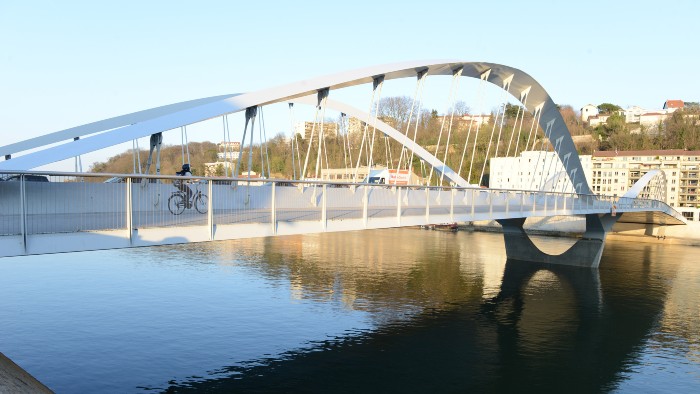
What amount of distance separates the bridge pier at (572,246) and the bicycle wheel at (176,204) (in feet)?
94.1

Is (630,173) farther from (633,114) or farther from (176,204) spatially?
(176,204)

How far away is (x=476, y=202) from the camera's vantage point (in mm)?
19875

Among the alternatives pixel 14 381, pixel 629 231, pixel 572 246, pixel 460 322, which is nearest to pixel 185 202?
pixel 14 381

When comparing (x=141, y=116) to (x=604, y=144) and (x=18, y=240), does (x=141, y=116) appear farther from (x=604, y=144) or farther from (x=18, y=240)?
(x=604, y=144)

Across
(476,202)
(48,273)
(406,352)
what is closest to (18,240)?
(406,352)

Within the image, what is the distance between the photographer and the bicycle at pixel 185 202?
10797mm

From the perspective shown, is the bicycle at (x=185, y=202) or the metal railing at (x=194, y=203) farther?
the bicycle at (x=185, y=202)

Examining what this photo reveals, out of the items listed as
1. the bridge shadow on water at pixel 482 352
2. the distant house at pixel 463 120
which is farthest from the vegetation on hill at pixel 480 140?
the bridge shadow on water at pixel 482 352

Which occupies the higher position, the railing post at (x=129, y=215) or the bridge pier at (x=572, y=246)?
the railing post at (x=129, y=215)

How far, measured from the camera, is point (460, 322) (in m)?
21.4

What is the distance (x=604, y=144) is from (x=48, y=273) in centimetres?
8243

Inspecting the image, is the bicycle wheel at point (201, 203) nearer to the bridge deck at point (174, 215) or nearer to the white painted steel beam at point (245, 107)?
the bridge deck at point (174, 215)

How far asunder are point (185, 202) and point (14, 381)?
161 inches

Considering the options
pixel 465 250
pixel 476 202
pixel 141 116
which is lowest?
pixel 465 250
